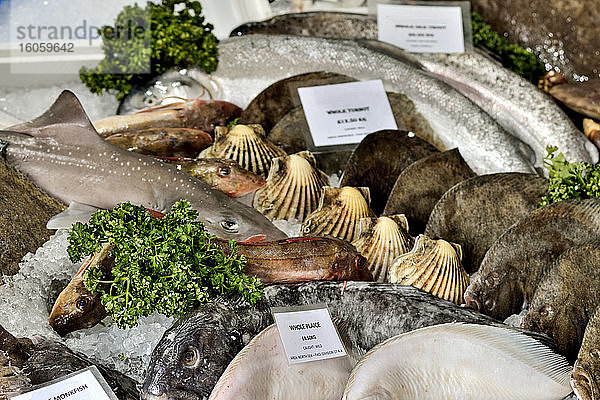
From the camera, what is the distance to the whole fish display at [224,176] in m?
2.26

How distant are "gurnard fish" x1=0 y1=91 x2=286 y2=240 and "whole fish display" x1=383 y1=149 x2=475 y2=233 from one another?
1.40 feet

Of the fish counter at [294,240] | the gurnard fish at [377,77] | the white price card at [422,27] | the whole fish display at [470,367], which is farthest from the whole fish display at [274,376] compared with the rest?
the white price card at [422,27]

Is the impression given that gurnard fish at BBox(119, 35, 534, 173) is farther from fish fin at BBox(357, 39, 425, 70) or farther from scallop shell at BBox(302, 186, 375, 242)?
scallop shell at BBox(302, 186, 375, 242)

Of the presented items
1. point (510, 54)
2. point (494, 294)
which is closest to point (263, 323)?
point (494, 294)

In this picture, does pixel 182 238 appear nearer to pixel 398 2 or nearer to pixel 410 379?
pixel 410 379

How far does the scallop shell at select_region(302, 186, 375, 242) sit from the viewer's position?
2.16 metres

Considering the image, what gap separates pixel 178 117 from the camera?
2.76m

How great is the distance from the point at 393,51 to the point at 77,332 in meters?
2.12

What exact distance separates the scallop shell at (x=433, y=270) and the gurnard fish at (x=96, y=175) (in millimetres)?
371

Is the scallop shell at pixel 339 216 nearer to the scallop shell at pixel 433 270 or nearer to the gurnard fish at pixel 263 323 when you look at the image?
the scallop shell at pixel 433 270

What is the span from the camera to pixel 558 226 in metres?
1.91

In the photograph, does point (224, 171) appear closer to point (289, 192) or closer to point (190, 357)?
point (289, 192)

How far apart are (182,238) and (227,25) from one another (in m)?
2.42

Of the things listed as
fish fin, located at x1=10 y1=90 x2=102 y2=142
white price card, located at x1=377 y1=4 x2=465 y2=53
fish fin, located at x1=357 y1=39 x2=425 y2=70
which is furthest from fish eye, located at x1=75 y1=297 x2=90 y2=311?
white price card, located at x1=377 y1=4 x2=465 y2=53
